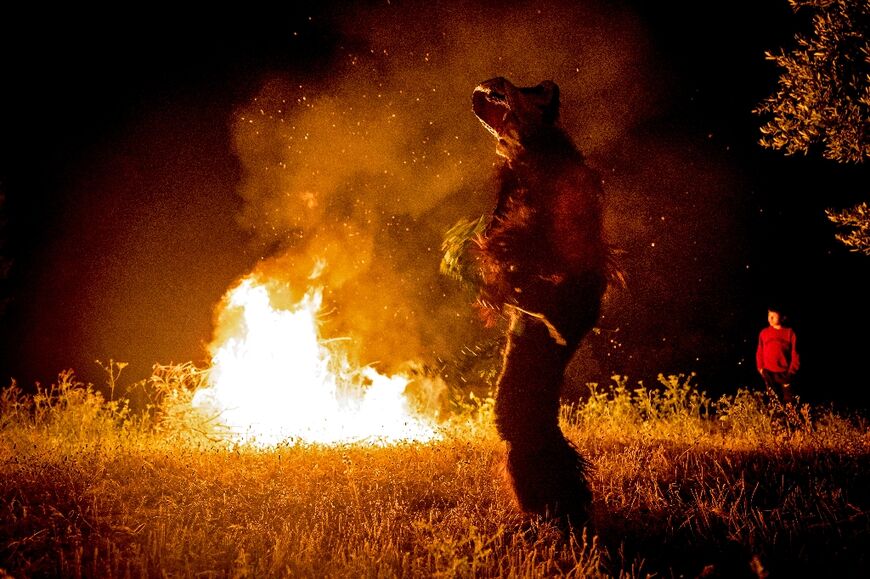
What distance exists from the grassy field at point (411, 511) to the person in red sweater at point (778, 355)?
7.42 ft

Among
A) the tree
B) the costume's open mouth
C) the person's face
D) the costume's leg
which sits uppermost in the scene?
the tree

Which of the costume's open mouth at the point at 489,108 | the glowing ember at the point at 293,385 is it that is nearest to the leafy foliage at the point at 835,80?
the costume's open mouth at the point at 489,108

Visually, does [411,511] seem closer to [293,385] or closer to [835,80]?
[293,385]

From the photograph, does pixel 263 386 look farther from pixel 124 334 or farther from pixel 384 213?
pixel 124 334

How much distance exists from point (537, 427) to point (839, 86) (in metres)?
6.40

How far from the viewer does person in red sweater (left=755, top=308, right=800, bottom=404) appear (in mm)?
9562

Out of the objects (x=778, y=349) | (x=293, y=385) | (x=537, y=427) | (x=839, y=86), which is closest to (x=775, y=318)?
(x=778, y=349)

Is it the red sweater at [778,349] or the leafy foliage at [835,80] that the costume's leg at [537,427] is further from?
the red sweater at [778,349]

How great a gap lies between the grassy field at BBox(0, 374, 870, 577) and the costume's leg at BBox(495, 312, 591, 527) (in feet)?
0.72

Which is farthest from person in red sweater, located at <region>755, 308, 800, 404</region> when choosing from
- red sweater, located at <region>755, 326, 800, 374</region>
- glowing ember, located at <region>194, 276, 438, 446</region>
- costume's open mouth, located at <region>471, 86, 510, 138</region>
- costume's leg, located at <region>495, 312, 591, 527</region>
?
costume's open mouth, located at <region>471, 86, 510, 138</region>

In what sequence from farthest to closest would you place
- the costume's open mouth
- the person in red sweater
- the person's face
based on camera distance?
the person's face → the person in red sweater → the costume's open mouth

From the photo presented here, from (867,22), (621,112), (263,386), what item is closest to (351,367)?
(263,386)

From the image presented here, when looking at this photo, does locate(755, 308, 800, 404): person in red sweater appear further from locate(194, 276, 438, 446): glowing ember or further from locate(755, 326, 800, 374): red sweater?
locate(194, 276, 438, 446): glowing ember

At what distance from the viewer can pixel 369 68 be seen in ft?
36.0
